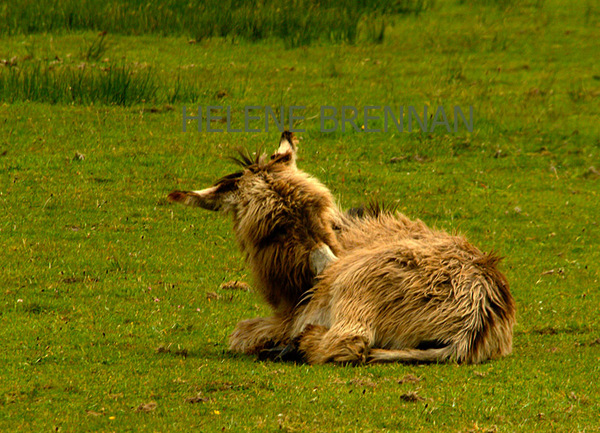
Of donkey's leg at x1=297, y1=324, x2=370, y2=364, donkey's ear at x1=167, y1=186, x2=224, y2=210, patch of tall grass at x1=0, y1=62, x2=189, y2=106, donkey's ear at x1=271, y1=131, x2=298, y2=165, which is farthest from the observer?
patch of tall grass at x1=0, y1=62, x2=189, y2=106

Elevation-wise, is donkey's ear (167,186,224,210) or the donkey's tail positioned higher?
donkey's ear (167,186,224,210)

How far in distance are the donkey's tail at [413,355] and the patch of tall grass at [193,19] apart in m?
15.9

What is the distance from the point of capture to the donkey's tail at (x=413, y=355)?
6914mm

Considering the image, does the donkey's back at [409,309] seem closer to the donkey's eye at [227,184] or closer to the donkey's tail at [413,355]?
the donkey's tail at [413,355]

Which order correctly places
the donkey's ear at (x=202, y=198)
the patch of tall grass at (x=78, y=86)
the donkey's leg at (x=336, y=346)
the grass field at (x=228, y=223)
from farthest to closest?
1. the patch of tall grass at (x=78, y=86)
2. the donkey's ear at (x=202, y=198)
3. the donkey's leg at (x=336, y=346)
4. the grass field at (x=228, y=223)

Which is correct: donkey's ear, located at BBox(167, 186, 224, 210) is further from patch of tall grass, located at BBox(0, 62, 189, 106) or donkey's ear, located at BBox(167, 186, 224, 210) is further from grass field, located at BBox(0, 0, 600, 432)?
patch of tall grass, located at BBox(0, 62, 189, 106)

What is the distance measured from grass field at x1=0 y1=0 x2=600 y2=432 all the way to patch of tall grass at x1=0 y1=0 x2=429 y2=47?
13 centimetres

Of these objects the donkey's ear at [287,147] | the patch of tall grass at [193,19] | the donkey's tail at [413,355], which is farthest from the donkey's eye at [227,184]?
the patch of tall grass at [193,19]

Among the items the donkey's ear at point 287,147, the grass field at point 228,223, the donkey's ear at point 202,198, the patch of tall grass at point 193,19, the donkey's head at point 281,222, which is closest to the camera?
the grass field at point 228,223

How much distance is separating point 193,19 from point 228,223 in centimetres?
1107

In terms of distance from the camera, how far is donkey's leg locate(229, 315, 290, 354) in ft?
24.5

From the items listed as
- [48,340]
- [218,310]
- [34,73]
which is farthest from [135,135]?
[48,340]

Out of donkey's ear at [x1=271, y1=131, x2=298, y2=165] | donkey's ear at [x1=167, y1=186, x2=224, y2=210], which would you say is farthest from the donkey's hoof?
donkey's ear at [x1=271, y1=131, x2=298, y2=165]

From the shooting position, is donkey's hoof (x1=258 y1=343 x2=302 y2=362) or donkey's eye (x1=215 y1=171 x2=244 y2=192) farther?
donkey's eye (x1=215 y1=171 x2=244 y2=192)
